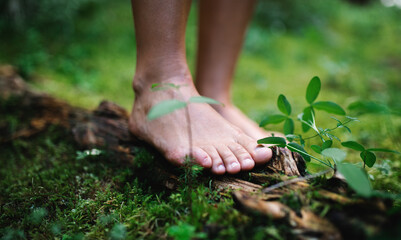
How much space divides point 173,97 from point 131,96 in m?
1.65

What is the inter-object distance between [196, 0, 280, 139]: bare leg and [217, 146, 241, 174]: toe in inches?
33.6

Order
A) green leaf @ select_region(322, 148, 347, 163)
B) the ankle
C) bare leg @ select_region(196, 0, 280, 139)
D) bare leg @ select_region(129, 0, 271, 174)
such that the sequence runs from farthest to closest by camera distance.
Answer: bare leg @ select_region(196, 0, 280, 139) → the ankle → bare leg @ select_region(129, 0, 271, 174) → green leaf @ select_region(322, 148, 347, 163)

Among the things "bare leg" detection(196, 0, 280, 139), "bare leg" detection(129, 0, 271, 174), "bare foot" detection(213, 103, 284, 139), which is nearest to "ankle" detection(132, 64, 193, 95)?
"bare leg" detection(129, 0, 271, 174)

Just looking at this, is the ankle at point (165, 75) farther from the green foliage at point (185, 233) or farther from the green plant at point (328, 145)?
the green foliage at point (185, 233)

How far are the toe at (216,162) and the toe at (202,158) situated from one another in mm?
24

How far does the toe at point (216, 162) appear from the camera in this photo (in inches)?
41.9

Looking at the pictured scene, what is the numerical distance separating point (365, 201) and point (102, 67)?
3.24m

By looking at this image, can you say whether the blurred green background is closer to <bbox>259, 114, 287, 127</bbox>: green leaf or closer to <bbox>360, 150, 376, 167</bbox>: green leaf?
<bbox>360, 150, 376, 167</bbox>: green leaf

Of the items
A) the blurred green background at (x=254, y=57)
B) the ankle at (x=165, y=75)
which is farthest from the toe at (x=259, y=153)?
the blurred green background at (x=254, y=57)

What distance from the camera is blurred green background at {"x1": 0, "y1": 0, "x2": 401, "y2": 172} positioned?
2.61 metres

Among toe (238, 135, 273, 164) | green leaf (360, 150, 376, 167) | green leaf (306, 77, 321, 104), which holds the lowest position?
toe (238, 135, 273, 164)

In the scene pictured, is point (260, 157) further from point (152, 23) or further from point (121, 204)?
point (152, 23)

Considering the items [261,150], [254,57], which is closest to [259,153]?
[261,150]

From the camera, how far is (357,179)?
2.12 feet
